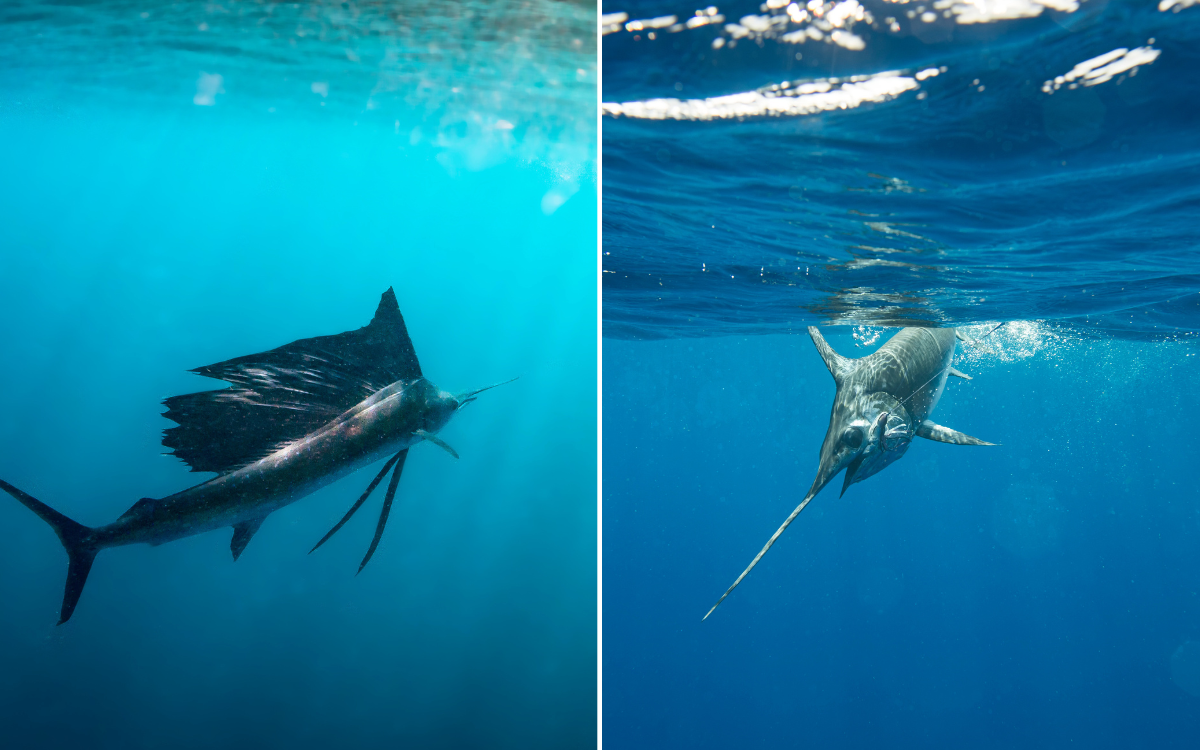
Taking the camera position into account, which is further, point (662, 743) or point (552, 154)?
point (662, 743)

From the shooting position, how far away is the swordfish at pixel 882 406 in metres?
4.52

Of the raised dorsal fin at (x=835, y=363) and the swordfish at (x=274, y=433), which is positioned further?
the raised dorsal fin at (x=835, y=363)

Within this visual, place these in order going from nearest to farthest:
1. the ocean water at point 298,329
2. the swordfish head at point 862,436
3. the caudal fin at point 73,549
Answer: the caudal fin at point 73,549
the swordfish head at point 862,436
the ocean water at point 298,329

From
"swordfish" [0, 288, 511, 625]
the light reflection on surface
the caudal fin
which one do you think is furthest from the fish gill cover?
the caudal fin

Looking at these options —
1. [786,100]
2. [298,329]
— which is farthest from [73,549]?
[298,329]

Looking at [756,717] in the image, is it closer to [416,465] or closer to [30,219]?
[416,465]

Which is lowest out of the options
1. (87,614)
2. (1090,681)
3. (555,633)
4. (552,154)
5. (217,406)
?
(1090,681)

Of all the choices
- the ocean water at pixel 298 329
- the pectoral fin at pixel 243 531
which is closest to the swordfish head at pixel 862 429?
the pectoral fin at pixel 243 531

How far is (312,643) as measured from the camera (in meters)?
18.2

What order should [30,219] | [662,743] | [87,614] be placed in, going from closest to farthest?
[87,614] < [30,219] < [662,743]

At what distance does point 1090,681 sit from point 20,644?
8374 centimetres

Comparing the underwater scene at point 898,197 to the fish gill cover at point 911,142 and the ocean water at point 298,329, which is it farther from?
the ocean water at point 298,329

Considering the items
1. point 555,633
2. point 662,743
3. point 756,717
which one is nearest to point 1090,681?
point 756,717

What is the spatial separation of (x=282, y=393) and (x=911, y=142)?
4.60 metres
